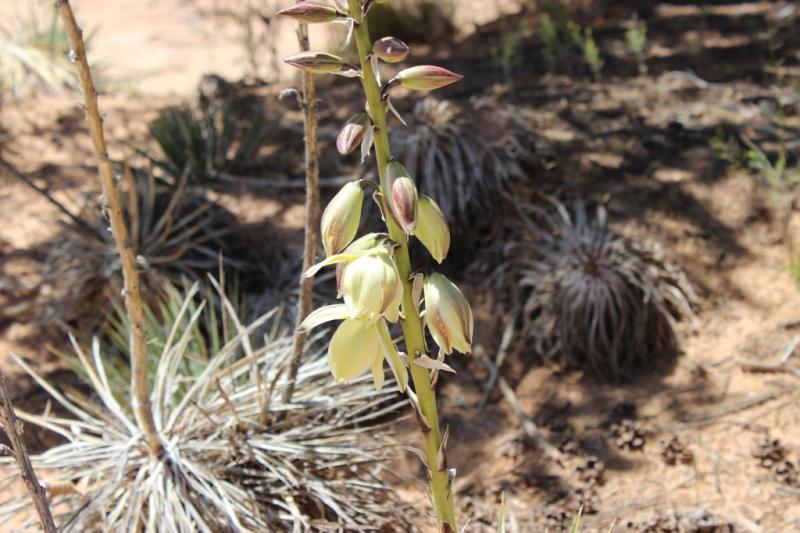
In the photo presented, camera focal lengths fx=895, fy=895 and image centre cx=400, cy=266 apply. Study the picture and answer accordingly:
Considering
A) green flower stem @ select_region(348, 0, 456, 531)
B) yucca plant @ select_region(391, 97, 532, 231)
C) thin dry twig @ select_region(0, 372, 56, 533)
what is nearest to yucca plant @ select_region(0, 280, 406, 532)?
thin dry twig @ select_region(0, 372, 56, 533)

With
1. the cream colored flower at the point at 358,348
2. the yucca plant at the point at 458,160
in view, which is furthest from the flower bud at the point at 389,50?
the yucca plant at the point at 458,160

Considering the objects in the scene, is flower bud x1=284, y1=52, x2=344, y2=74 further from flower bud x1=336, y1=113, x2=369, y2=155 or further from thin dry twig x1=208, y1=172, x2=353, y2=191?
thin dry twig x1=208, y1=172, x2=353, y2=191

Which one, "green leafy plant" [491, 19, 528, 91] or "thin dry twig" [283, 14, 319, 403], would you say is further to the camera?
"green leafy plant" [491, 19, 528, 91]

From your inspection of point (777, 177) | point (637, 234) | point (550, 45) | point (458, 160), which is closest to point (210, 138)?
point (458, 160)

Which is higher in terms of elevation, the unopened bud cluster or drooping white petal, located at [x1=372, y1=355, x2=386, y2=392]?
the unopened bud cluster

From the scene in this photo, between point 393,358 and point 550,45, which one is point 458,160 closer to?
point 550,45

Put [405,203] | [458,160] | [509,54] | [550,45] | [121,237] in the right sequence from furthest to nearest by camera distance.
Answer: [550,45], [509,54], [458,160], [121,237], [405,203]

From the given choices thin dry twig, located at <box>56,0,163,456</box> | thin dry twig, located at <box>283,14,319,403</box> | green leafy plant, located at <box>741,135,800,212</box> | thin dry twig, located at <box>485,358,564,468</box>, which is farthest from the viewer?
green leafy plant, located at <box>741,135,800,212</box>
